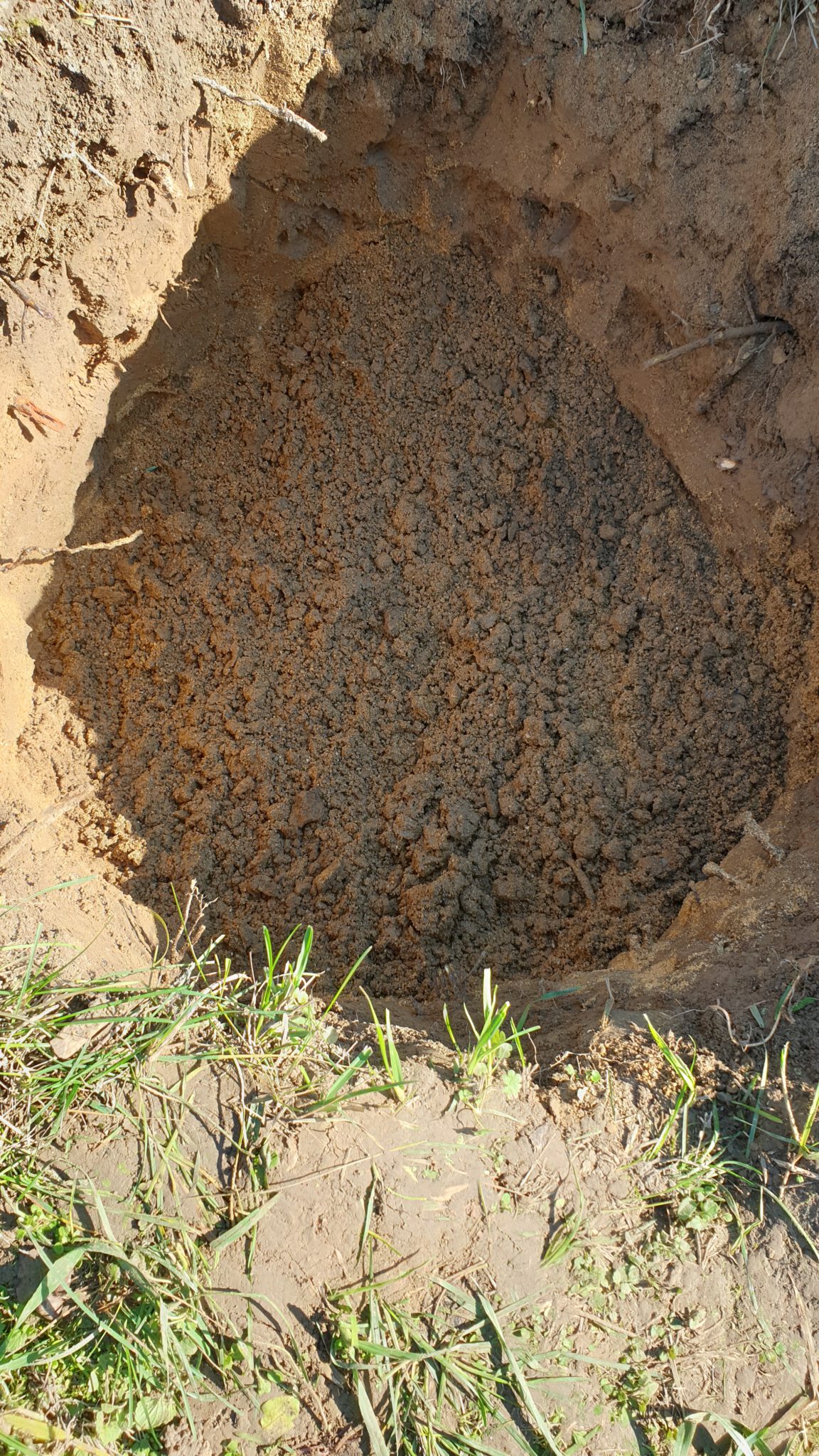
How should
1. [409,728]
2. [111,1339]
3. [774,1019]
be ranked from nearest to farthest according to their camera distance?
1. [111,1339]
2. [774,1019]
3. [409,728]

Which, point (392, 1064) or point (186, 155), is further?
point (186, 155)

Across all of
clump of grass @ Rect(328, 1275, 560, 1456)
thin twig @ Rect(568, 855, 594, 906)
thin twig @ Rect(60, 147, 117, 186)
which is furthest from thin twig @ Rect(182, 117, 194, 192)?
clump of grass @ Rect(328, 1275, 560, 1456)

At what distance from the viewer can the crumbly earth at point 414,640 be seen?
8.30 ft

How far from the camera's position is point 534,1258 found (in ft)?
5.05

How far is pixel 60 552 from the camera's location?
9.17 feet

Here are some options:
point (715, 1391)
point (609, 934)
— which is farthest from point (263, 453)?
point (715, 1391)

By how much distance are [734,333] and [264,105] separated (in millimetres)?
1411

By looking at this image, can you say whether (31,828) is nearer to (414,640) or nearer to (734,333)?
(414,640)

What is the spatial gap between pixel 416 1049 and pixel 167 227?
225 centimetres

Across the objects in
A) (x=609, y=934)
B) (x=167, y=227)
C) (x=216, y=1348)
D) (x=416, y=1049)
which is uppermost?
(x=167, y=227)

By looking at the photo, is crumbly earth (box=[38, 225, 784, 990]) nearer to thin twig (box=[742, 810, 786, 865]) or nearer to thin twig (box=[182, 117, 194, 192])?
thin twig (box=[742, 810, 786, 865])

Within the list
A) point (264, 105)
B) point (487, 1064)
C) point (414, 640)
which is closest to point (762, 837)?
point (487, 1064)

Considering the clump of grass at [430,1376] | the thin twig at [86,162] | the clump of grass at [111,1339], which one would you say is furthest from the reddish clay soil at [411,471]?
the clump of grass at [430,1376]

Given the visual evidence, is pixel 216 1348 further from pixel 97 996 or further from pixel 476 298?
pixel 476 298
